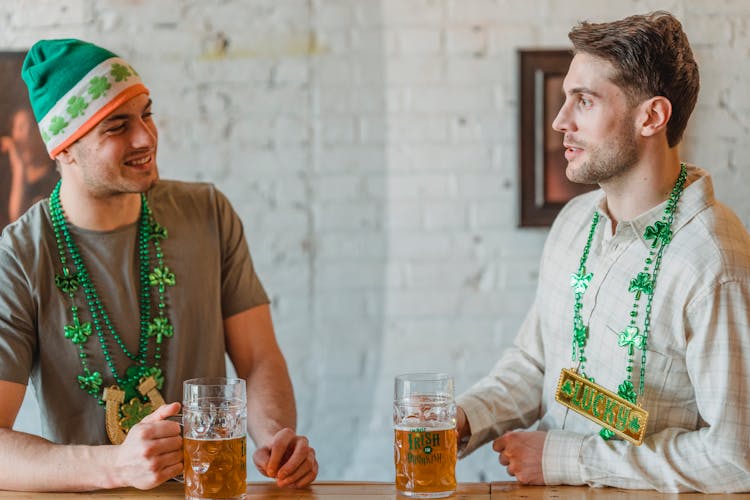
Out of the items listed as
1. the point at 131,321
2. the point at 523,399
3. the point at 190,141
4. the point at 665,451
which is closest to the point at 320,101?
the point at 190,141

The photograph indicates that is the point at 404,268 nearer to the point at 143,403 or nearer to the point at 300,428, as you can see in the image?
the point at 300,428

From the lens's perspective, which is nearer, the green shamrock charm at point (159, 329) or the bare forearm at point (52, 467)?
the bare forearm at point (52, 467)

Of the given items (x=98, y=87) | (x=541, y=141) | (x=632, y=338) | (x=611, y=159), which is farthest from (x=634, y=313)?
→ (x=98, y=87)

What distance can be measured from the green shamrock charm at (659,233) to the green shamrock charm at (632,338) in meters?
0.17

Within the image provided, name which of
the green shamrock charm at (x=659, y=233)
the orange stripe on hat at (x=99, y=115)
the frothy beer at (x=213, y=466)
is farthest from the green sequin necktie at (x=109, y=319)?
the green shamrock charm at (x=659, y=233)

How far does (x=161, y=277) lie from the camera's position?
2.09 meters

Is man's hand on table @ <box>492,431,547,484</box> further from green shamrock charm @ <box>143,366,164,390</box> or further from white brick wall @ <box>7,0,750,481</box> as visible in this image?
white brick wall @ <box>7,0,750,481</box>

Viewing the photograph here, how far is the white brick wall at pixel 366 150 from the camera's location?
2.79 metres

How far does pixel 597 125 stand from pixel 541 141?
96 cm

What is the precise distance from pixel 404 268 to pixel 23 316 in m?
1.25

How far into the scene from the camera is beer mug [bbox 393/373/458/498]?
5.00 feet

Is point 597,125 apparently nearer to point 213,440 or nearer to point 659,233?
point 659,233

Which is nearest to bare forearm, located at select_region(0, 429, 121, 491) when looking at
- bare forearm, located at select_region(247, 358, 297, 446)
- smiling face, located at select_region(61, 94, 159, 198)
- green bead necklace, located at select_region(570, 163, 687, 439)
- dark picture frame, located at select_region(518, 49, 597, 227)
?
bare forearm, located at select_region(247, 358, 297, 446)

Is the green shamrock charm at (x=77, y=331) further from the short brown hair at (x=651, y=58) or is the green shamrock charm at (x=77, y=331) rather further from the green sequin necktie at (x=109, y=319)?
the short brown hair at (x=651, y=58)
